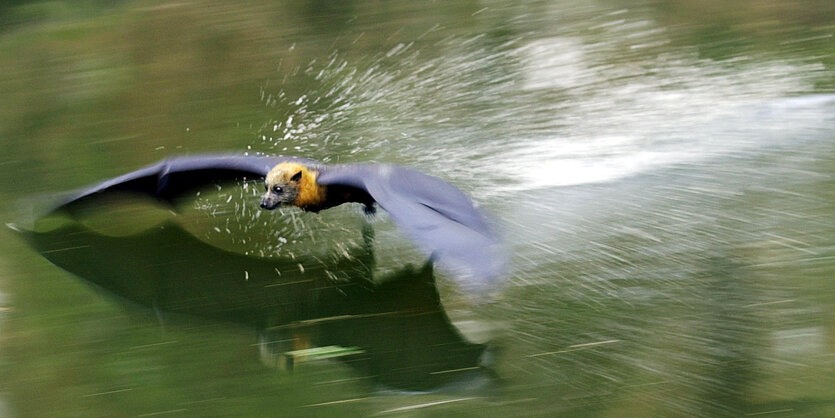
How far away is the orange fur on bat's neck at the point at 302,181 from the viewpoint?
3.62 m

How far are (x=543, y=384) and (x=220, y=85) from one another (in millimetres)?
3561

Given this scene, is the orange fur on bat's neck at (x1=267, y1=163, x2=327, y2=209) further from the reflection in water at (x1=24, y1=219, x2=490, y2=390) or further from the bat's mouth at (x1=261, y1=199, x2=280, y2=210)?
the reflection in water at (x1=24, y1=219, x2=490, y2=390)

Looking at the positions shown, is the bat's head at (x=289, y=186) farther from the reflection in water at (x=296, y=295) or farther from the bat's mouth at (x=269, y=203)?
the reflection in water at (x=296, y=295)

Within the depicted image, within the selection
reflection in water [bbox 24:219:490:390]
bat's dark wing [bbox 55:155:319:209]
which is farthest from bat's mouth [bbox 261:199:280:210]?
reflection in water [bbox 24:219:490:390]

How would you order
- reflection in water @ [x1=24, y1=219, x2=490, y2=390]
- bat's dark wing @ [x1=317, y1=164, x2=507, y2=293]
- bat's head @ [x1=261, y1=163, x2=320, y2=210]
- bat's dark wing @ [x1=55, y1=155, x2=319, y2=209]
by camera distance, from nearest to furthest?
bat's dark wing @ [x1=317, y1=164, x2=507, y2=293] < reflection in water @ [x1=24, y1=219, x2=490, y2=390] < bat's head @ [x1=261, y1=163, x2=320, y2=210] < bat's dark wing @ [x1=55, y1=155, x2=319, y2=209]

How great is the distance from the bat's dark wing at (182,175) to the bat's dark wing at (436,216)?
374mm

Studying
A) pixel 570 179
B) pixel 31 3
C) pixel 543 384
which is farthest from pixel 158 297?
pixel 31 3

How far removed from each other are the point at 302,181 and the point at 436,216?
0.81 m

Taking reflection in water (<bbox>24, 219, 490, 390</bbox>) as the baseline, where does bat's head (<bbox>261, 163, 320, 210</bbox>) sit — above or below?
above

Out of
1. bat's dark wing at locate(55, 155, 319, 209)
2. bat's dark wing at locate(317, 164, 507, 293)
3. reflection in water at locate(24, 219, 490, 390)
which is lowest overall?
reflection in water at locate(24, 219, 490, 390)

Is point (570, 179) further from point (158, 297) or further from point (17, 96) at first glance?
point (17, 96)

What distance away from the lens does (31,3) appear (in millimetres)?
7328

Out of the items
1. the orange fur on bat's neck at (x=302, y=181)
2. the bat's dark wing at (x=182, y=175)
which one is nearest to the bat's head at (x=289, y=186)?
the orange fur on bat's neck at (x=302, y=181)

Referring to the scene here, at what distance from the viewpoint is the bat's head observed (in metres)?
3.62
